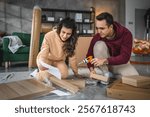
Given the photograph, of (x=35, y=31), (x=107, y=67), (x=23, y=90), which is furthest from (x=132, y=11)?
(x=23, y=90)

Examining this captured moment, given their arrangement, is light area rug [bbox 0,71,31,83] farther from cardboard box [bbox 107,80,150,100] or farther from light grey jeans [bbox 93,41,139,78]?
cardboard box [bbox 107,80,150,100]

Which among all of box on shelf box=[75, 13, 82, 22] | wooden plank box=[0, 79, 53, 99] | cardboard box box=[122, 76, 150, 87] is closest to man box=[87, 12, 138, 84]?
cardboard box box=[122, 76, 150, 87]

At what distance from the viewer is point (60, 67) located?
1.49 m

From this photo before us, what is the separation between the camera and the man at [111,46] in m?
1.17

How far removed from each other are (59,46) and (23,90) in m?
0.45

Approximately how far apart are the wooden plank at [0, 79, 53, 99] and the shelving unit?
10.0 feet

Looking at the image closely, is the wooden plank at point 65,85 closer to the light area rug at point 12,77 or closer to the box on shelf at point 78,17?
the light area rug at point 12,77

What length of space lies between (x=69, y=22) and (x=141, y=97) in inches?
23.5

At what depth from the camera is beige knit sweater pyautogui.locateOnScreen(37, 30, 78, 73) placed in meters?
1.31

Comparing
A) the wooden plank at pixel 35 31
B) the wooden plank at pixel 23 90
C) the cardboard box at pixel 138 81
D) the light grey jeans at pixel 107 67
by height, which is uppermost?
the wooden plank at pixel 35 31

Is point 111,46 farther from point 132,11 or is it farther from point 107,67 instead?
point 132,11

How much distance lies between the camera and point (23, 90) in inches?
40.2

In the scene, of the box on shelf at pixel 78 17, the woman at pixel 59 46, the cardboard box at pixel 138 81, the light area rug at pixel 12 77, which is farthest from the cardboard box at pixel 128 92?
the box on shelf at pixel 78 17

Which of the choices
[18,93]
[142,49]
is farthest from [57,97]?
[142,49]
